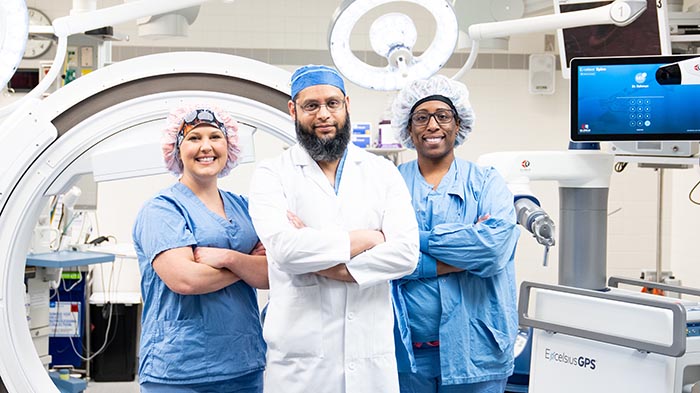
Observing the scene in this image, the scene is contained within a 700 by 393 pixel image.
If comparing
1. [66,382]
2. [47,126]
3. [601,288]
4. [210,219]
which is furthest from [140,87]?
[66,382]

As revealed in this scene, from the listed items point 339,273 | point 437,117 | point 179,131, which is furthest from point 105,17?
point 339,273

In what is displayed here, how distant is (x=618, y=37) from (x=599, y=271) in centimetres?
82

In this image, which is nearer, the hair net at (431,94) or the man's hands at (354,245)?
the man's hands at (354,245)

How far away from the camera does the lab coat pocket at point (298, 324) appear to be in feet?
6.56

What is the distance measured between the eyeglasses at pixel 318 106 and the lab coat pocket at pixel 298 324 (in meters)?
0.44

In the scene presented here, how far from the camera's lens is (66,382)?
3811 mm

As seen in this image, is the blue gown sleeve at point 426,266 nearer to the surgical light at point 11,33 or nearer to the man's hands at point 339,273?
the man's hands at point 339,273

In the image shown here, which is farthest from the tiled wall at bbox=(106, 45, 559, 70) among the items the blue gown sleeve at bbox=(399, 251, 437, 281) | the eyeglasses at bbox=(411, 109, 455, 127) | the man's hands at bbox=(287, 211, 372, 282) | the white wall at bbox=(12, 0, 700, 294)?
the man's hands at bbox=(287, 211, 372, 282)

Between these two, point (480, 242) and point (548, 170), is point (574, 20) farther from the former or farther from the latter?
point (480, 242)

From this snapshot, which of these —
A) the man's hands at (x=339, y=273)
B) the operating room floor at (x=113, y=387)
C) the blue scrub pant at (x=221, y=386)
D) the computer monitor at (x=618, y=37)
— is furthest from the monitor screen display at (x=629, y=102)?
the operating room floor at (x=113, y=387)

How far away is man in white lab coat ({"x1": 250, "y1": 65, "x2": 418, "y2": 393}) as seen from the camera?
6.43 feet

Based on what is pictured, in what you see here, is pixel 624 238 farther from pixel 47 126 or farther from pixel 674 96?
pixel 47 126

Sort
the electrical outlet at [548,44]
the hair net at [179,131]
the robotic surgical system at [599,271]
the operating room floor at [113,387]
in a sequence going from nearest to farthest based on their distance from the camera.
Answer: the robotic surgical system at [599,271] → the hair net at [179,131] → the operating room floor at [113,387] → the electrical outlet at [548,44]

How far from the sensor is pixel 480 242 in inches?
83.7
